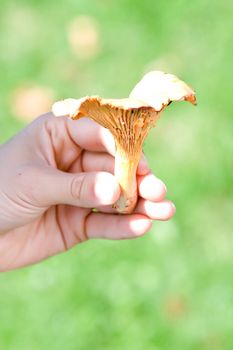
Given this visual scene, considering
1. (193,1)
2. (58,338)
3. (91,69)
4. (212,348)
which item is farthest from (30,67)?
(212,348)

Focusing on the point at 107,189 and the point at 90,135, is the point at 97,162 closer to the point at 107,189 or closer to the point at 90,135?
the point at 90,135

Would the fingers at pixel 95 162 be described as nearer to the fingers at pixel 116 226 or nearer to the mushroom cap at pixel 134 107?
the fingers at pixel 116 226

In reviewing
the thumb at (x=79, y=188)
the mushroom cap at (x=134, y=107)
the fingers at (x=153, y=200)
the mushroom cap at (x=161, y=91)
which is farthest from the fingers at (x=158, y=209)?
the mushroom cap at (x=161, y=91)

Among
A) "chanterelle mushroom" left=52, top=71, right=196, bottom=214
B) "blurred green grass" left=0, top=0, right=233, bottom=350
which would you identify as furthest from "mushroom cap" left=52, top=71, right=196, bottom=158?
"blurred green grass" left=0, top=0, right=233, bottom=350

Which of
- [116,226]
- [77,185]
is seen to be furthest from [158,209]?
[77,185]

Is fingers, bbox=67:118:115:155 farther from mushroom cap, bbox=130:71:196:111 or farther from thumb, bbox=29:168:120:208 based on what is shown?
mushroom cap, bbox=130:71:196:111

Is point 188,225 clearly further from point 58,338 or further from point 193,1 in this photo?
point 193,1

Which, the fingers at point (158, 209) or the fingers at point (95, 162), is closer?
the fingers at point (158, 209)
